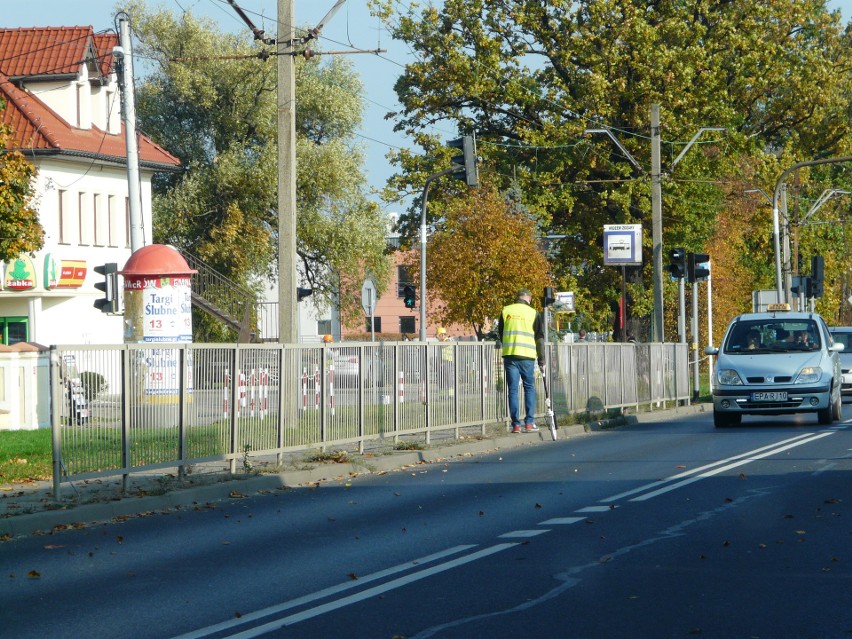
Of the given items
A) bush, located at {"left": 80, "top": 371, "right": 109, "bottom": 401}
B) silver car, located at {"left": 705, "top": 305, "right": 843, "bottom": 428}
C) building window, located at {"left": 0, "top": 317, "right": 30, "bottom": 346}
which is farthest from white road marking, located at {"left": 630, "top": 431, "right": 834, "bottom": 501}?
building window, located at {"left": 0, "top": 317, "right": 30, "bottom": 346}

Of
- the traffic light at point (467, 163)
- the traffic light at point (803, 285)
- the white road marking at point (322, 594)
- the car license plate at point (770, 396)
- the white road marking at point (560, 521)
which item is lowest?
the white road marking at point (322, 594)

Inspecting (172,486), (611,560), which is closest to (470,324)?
(172,486)

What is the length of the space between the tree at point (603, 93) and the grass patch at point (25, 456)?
24202 millimetres

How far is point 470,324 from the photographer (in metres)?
50.5

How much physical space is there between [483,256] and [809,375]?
75.5 feet

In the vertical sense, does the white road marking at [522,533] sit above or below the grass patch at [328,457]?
below

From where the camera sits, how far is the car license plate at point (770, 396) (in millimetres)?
24750

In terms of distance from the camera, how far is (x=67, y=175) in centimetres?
4572

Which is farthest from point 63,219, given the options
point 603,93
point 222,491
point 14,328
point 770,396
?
point 222,491

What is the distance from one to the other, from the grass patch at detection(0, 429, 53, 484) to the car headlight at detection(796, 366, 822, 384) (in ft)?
39.6

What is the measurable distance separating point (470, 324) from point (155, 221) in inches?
462

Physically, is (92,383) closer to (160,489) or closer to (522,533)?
(160,489)

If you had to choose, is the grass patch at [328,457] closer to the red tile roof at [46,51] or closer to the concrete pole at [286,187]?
the concrete pole at [286,187]

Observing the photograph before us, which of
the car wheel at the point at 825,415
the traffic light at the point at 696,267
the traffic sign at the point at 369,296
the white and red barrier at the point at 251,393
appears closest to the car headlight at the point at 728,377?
the car wheel at the point at 825,415
